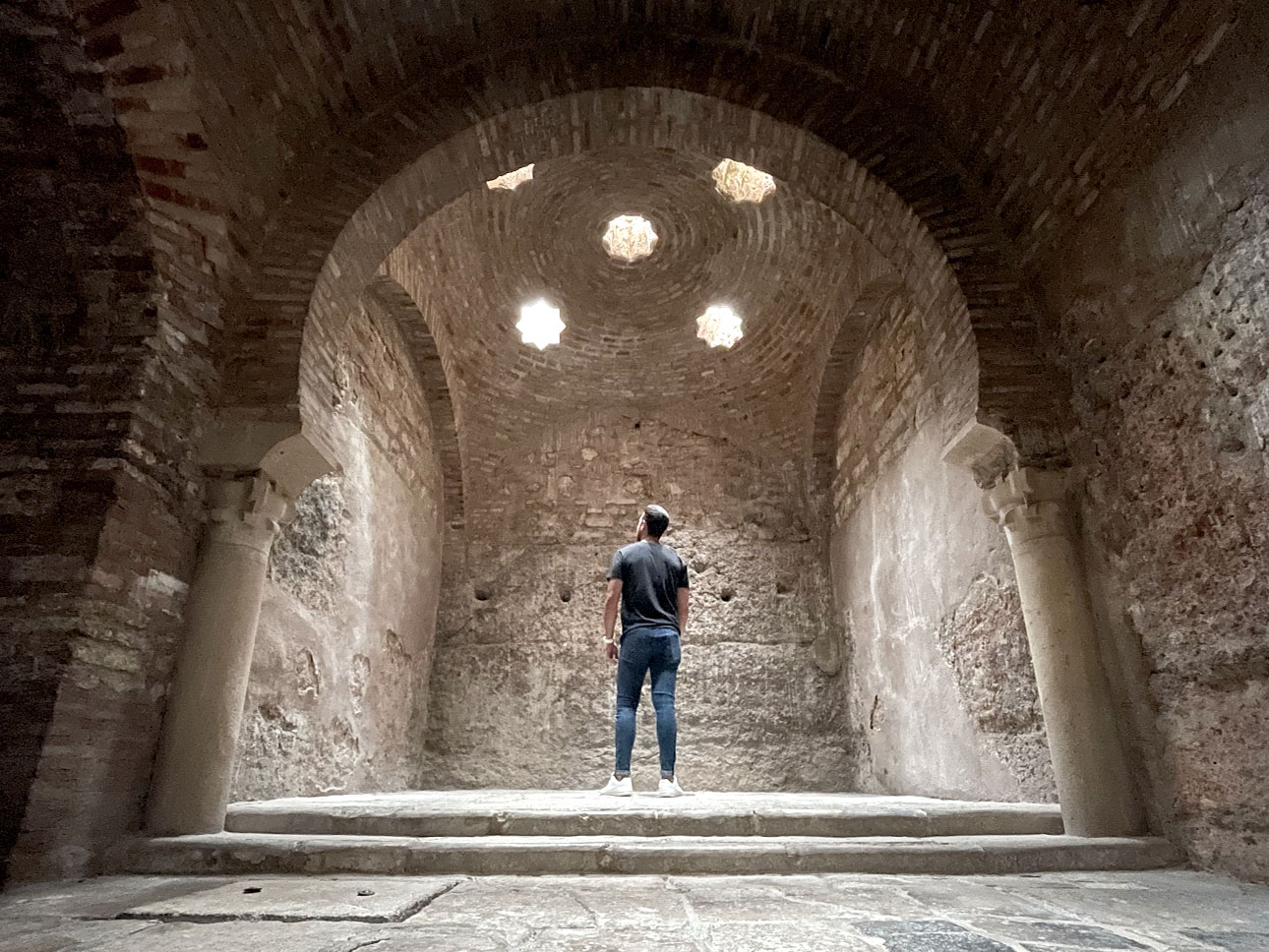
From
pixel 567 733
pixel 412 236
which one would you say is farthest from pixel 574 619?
pixel 412 236

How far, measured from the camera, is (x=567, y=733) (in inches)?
262

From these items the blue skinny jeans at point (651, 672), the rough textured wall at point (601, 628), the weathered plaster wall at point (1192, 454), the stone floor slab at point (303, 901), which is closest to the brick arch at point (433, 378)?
the rough textured wall at point (601, 628)

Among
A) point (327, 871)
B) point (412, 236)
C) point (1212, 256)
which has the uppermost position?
point (412, 236)

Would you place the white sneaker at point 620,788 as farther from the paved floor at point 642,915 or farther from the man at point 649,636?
the paved floor at point 642,915

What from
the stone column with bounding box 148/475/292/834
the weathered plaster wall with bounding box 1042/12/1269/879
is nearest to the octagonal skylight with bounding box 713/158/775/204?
the weathered plaster wall with bounding box 1042/12/1269/879

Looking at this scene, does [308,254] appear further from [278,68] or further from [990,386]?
[990,386]

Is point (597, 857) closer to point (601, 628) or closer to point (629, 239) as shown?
point (601, 628)

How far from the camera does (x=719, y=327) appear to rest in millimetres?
7543

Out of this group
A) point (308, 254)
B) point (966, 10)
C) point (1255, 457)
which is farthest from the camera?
point (308, 254)

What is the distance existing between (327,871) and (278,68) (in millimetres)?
3626

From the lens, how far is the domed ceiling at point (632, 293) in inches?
251

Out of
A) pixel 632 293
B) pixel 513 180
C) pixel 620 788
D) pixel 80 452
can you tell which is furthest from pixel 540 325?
pixel 80 452

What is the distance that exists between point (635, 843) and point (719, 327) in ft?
18.8

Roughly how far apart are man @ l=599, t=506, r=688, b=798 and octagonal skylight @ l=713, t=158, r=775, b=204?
349 cm
